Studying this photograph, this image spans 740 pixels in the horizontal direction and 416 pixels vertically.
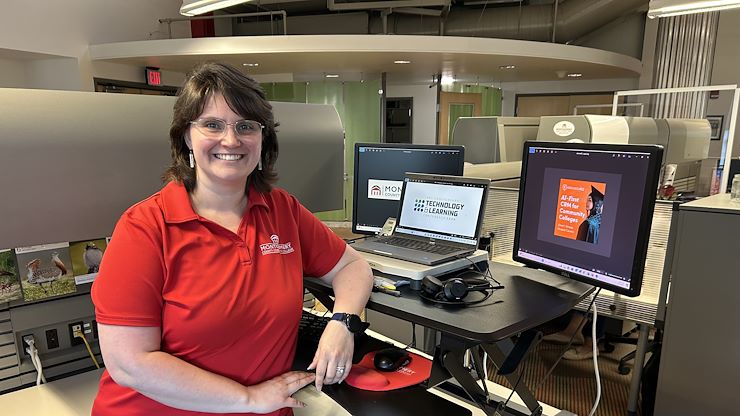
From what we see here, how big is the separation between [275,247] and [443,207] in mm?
552

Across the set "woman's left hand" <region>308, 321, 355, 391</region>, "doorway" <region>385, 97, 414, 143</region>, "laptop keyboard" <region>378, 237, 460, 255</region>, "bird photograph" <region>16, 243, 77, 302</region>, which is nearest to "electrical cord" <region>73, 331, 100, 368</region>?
"bird photograph" <region>16, 243, 77, 302</region>

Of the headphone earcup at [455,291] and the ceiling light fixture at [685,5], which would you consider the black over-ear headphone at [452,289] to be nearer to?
the headphone earcup at [455,291]

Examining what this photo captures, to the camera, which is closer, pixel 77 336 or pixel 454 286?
pixel 454 286

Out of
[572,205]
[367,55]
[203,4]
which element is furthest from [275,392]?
[367,55]

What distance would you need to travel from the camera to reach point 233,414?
1048 millimetres

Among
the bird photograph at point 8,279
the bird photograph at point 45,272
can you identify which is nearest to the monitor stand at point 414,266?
the bird photograph at point 45,272

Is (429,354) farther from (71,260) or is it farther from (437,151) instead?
(71,260)

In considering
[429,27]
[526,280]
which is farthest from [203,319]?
[429,27]

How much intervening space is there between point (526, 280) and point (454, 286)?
313 millimetres

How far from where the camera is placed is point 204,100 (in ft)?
3.44

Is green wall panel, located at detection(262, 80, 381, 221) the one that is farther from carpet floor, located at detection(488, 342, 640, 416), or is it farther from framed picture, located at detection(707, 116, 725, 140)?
framed picture, located at detection(707, 116, 725, 140)

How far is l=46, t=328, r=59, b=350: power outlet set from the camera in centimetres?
126

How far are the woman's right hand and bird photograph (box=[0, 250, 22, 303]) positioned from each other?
70 cm

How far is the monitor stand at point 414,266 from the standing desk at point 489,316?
0.04m
